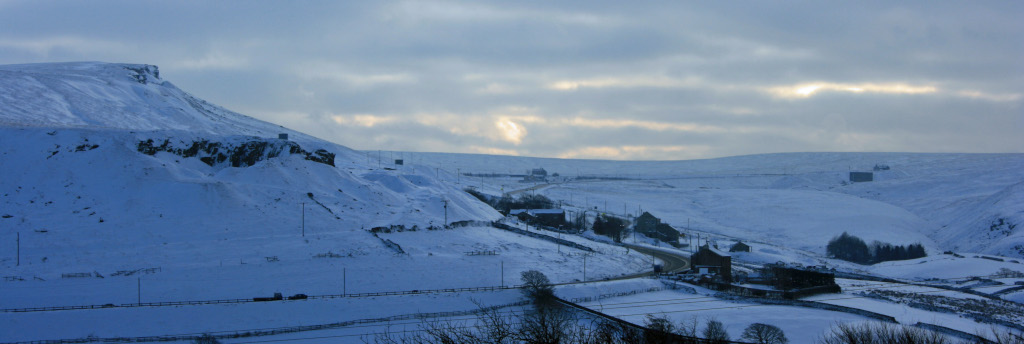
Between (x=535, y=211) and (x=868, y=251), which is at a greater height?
(x=535, y=211)

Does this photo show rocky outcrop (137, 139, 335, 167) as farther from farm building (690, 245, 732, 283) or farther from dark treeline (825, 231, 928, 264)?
dark treeline (825, 231, 928, 264)

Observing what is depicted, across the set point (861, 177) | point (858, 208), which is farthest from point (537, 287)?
point (861, 177)

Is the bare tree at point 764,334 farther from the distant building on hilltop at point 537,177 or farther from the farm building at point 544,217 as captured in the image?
the distant building on hilltop at point 537,177

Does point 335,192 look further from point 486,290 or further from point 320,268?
point 486,290

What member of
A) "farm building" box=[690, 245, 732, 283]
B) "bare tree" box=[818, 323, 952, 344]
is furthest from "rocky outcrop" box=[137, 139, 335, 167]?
"bare tree" box=[818, 323, 952, 344]

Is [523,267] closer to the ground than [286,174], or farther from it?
closer to the ground

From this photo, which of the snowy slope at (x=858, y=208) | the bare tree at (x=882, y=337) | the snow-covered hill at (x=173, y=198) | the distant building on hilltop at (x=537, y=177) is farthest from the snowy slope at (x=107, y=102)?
the bare tree at (x=882, y=337)

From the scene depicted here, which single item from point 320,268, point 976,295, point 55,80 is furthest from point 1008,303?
point 55,80

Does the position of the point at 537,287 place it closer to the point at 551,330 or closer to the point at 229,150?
the point at 551,330
